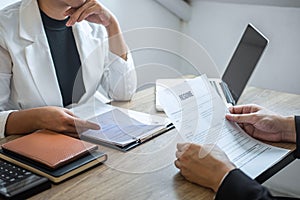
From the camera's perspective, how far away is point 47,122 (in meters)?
1.26

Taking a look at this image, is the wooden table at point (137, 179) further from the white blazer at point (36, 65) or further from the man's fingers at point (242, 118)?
the white blazer at point (36, 65)

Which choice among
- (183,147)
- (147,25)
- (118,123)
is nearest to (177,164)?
(183,147)

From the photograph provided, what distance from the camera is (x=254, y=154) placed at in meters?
1.17

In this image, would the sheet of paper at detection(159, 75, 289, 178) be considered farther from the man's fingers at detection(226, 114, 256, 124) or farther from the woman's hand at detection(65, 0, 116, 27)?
the woman's hand at detection(65, 0, 116, 27)

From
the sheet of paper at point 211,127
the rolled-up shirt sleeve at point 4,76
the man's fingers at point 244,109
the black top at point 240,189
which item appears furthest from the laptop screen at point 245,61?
the rolled-up shirt sleeve at point 4,76

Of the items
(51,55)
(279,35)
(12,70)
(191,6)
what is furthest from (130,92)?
(191,6)

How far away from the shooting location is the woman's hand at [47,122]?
1258 mm

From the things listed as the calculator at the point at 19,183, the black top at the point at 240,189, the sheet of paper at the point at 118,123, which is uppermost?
the black top at the point at 240,189

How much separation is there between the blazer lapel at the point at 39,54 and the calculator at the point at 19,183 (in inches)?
21.2

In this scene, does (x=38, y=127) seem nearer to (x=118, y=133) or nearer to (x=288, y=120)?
(x=118, y=133)

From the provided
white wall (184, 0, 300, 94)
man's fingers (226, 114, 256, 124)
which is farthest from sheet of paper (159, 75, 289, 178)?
white wall (184, 0, 300, 94)

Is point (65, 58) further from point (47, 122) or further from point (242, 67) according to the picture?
point (242, 67)

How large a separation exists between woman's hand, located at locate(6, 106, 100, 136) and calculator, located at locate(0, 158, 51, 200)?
0.24 metres

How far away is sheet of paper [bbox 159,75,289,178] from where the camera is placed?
112 cm
